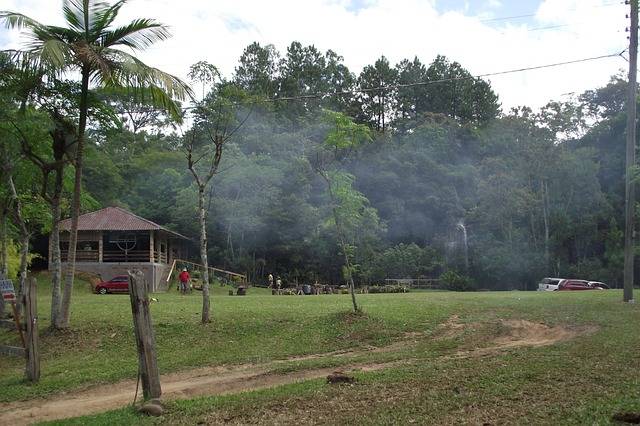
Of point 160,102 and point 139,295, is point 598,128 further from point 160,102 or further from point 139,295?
point 139,295

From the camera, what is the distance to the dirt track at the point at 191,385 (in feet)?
29.1

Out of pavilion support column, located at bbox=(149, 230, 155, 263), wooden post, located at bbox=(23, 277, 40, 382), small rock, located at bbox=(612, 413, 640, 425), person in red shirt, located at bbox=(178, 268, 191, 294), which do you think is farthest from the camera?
pavilion support column, located at bbox=(149, 230, 155, 263)

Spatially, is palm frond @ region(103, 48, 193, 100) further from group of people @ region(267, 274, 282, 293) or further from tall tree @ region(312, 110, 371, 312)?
group of people @ region(267, 274, 282, 293)

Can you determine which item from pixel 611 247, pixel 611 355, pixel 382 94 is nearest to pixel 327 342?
pixel 611 355

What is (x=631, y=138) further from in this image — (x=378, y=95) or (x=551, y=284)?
(x=378, y=95)

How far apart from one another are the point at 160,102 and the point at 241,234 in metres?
39.3

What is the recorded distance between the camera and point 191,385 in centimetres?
1032

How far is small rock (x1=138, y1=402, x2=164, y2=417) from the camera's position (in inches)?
308

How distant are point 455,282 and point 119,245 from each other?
2806 centimetres

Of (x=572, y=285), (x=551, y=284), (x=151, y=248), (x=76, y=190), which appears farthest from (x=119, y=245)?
(x=572, y=285)

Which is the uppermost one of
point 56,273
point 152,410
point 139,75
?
point 139,75

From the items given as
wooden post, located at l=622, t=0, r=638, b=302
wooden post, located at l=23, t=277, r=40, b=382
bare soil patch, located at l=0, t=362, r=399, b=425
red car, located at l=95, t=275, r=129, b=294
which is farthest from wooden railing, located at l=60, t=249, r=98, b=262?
wooden post, located at l=622, t=0, r=638, b=302

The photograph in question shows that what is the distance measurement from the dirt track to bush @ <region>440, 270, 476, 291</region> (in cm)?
3862

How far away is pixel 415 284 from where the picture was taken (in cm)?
5275
